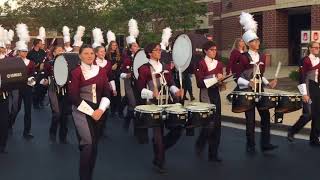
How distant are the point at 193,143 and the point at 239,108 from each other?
1756 millimetres

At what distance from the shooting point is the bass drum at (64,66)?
9.35 m

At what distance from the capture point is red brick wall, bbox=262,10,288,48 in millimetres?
29656

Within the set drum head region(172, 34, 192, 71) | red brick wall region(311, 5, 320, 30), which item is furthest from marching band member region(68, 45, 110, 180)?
red brick wall region(311, 5, 320, 30)

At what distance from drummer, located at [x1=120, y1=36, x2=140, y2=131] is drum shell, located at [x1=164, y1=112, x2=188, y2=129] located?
3.57 meters

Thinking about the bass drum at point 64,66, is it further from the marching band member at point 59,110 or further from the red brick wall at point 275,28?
the red brick wall at point 275,28

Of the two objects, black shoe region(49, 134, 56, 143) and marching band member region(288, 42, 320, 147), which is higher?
marching band member region(288, 42, 320, 147)

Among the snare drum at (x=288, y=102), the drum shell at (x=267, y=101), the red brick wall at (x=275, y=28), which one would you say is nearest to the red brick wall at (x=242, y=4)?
the red brick wall at (x=275, y=28)

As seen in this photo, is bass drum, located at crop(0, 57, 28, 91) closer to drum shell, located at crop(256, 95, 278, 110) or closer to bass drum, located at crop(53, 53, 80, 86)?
bass drum, located at crop(53, 53, 80, 86)

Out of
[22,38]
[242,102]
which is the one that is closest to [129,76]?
[22,38]

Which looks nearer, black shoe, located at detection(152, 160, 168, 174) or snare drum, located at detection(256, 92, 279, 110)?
black shoe, located at detection(152, 160, 168, 174)

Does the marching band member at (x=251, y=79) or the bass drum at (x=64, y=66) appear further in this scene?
the bass drum at (x=64, y=66)

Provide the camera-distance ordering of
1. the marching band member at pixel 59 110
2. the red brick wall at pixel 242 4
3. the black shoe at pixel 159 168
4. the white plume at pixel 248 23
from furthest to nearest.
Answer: the red brick wall at pixel 242 4 → the marching band member at pixel 59 110 → the white plume at pixel 248 23 → the black shoe at pixel 159 168

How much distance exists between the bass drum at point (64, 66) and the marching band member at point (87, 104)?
256 centimetres

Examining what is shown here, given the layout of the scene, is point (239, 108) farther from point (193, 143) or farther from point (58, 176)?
point (58, 176)
